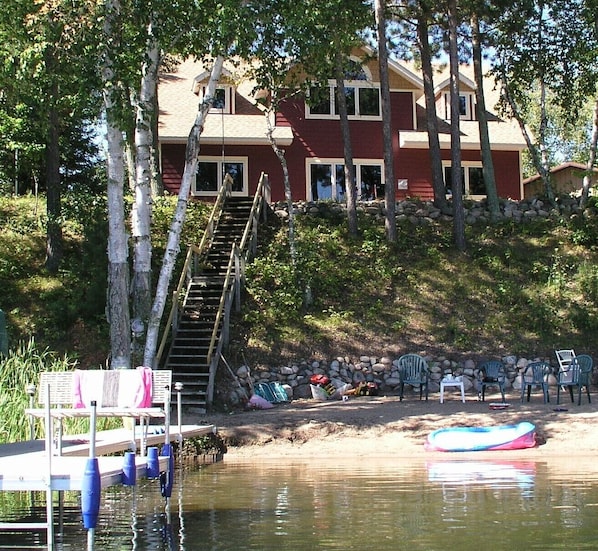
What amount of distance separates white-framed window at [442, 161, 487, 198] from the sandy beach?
1471 cm

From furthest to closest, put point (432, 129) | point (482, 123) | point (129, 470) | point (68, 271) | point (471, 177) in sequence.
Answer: point (471, 177)
point (432, 129)
point (482, 123)
point (68, 271)
point (129, 470)

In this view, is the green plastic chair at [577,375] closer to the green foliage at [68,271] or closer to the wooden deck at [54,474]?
the green foliage at [68,271]

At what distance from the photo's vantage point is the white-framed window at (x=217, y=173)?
29.0 meters

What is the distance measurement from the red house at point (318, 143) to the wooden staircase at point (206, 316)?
14.4ft

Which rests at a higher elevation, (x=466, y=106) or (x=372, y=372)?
(x=466, y=106)

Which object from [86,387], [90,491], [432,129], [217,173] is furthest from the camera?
[217,173]

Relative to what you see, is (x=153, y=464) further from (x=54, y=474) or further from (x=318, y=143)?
(x=318, y=143)

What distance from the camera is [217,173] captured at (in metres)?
29.1

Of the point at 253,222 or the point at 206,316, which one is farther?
the point at 253,222

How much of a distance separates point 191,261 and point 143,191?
16.5 ft

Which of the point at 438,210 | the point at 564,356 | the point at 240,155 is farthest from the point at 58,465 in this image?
the point at 240,155

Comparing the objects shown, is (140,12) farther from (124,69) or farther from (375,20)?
(375,20)

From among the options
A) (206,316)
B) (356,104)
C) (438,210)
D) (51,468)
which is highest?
(356,104)

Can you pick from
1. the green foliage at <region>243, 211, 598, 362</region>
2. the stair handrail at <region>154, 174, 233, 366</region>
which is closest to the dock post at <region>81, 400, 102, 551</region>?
the stair handrail at <region>154, 174, 233, 366</region>
